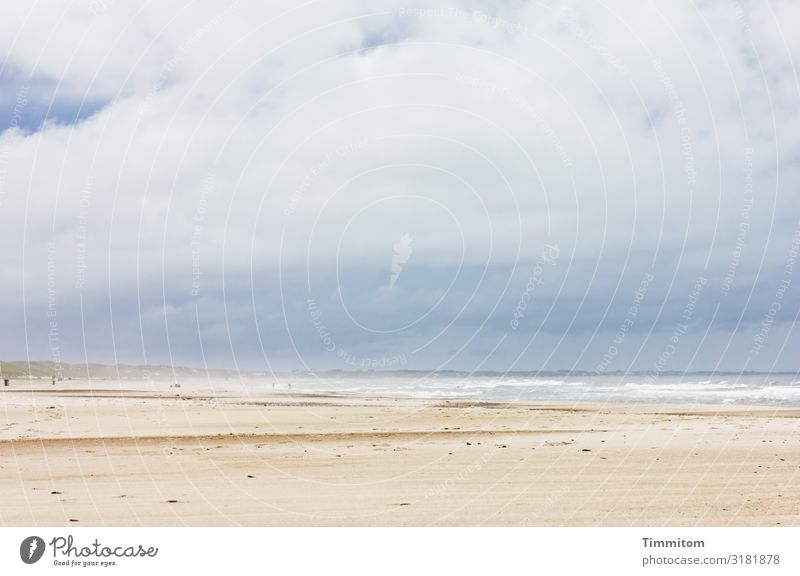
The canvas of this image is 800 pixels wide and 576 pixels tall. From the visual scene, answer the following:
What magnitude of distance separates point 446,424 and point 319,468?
13875mm

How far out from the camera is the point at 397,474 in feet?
60.3

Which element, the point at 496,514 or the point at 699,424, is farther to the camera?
the point at 699,424

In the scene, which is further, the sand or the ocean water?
the ocean water

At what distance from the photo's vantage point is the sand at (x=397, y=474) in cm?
1410

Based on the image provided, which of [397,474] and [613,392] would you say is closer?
[397,474]

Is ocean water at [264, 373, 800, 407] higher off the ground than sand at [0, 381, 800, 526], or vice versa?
ocean water at [264, 373, 800, 407]

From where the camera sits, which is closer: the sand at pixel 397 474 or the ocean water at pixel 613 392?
the sand at pixel 397 474

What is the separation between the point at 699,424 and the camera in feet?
107

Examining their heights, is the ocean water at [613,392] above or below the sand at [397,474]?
above

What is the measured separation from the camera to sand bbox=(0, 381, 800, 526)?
1410 cm
